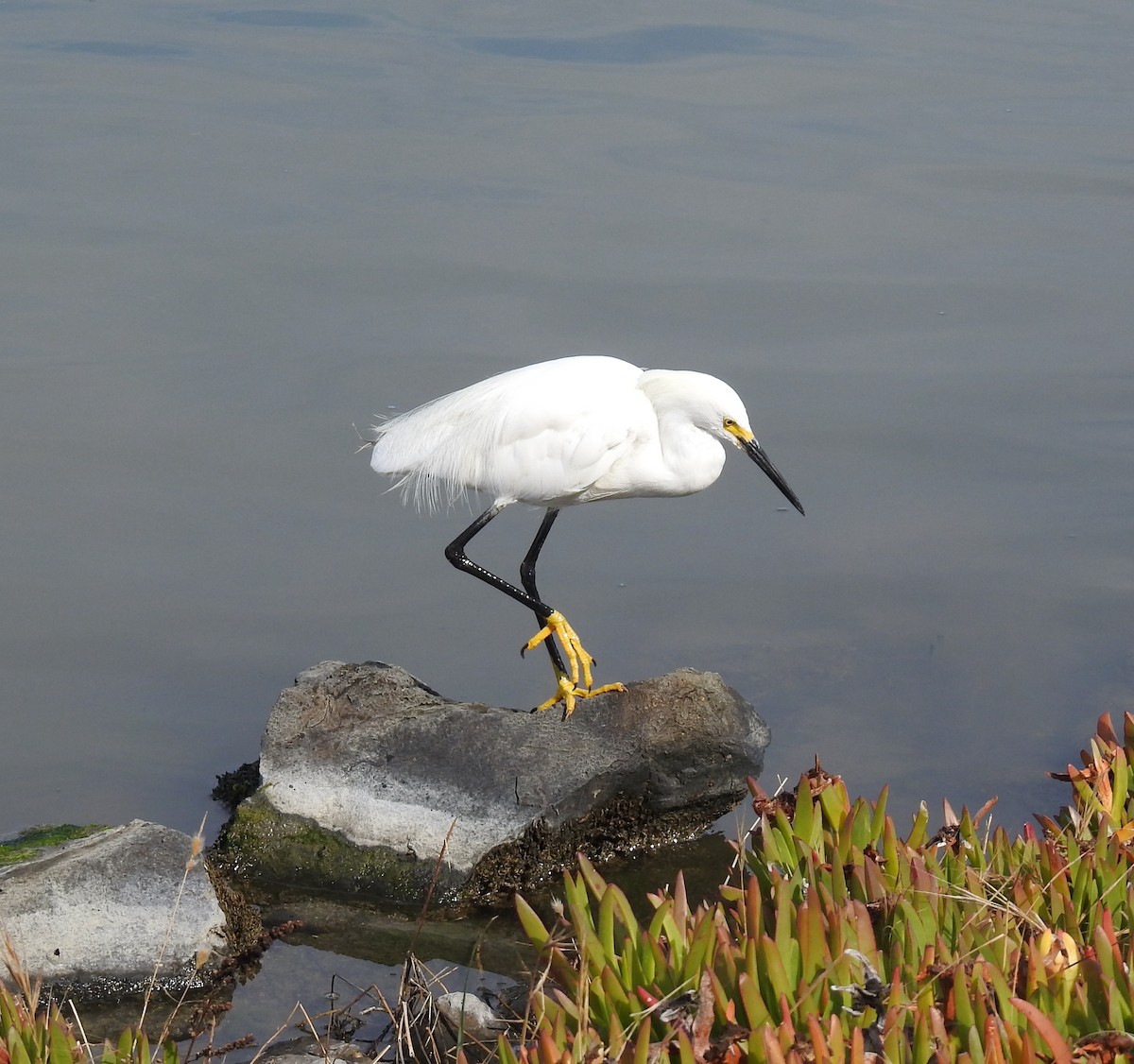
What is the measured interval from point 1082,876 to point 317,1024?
2355 mm

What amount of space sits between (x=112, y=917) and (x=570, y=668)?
2.34m

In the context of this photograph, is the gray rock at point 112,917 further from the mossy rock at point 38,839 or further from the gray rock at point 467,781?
the gray rock at point 467,781

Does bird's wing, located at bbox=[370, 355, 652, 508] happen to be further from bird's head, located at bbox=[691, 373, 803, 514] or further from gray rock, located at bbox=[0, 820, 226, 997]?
gray rock, located at bbox=[0, 820, 226, 997]

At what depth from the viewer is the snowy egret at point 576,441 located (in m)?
5.60

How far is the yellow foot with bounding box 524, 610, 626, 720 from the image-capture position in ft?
18.2

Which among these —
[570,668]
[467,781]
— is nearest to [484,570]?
[570,668]

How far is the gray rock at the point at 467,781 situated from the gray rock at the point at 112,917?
24.9 inches

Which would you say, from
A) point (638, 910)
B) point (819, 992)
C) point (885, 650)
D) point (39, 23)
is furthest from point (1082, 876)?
point (39, 23)

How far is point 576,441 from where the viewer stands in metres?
5.57

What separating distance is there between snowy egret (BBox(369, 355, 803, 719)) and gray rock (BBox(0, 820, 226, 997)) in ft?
5.32

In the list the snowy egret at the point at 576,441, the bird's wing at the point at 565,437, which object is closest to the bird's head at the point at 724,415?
the snowy egret at the point at 576,441

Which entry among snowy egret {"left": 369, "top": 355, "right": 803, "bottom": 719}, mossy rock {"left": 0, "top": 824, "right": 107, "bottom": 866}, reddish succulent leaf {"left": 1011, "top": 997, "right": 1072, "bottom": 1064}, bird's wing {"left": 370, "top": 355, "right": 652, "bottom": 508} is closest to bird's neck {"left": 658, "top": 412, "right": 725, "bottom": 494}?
snowy egret {"left": 369, "top": 355, "right": 803, "bottom": 719}

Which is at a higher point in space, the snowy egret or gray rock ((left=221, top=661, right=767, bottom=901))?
the snowy egret

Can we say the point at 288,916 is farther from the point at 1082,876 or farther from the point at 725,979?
the point at 1082,876
